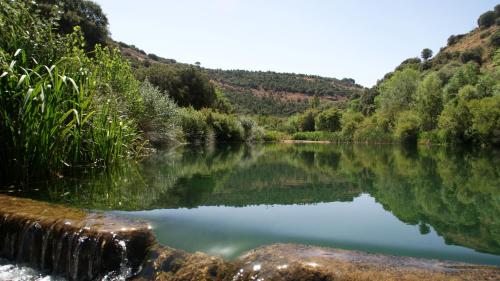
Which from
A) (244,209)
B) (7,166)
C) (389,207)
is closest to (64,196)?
(7,166)

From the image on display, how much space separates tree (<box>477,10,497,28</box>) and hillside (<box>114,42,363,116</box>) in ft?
79.2

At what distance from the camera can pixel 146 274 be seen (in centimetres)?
346

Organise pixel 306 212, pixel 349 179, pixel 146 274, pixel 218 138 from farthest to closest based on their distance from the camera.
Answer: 1. pixel 218 138
2. pixel 349 179
3. pixel 306 212
4. pixel 146 274

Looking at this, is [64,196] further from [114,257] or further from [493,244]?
[493,244]

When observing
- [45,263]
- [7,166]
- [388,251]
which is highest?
[7,166]

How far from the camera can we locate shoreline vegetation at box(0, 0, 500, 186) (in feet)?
17.6

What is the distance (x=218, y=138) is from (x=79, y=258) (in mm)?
29274

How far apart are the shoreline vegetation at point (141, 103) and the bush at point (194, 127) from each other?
8 centimetres

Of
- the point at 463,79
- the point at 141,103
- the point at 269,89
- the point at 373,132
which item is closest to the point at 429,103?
the point at 373,132

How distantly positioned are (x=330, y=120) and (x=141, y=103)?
43.6 metres

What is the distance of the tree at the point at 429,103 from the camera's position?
34.5 meters

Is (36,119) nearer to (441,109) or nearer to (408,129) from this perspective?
(408,129)

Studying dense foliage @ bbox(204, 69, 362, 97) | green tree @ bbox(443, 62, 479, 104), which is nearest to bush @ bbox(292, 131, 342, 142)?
green tree @ bbox(443, 62, 479, 104)

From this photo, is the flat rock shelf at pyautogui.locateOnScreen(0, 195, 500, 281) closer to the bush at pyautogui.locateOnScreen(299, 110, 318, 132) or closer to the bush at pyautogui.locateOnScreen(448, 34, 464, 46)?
the bush at pyautogui.locateOnScreen(299, 110, 318, 132)
